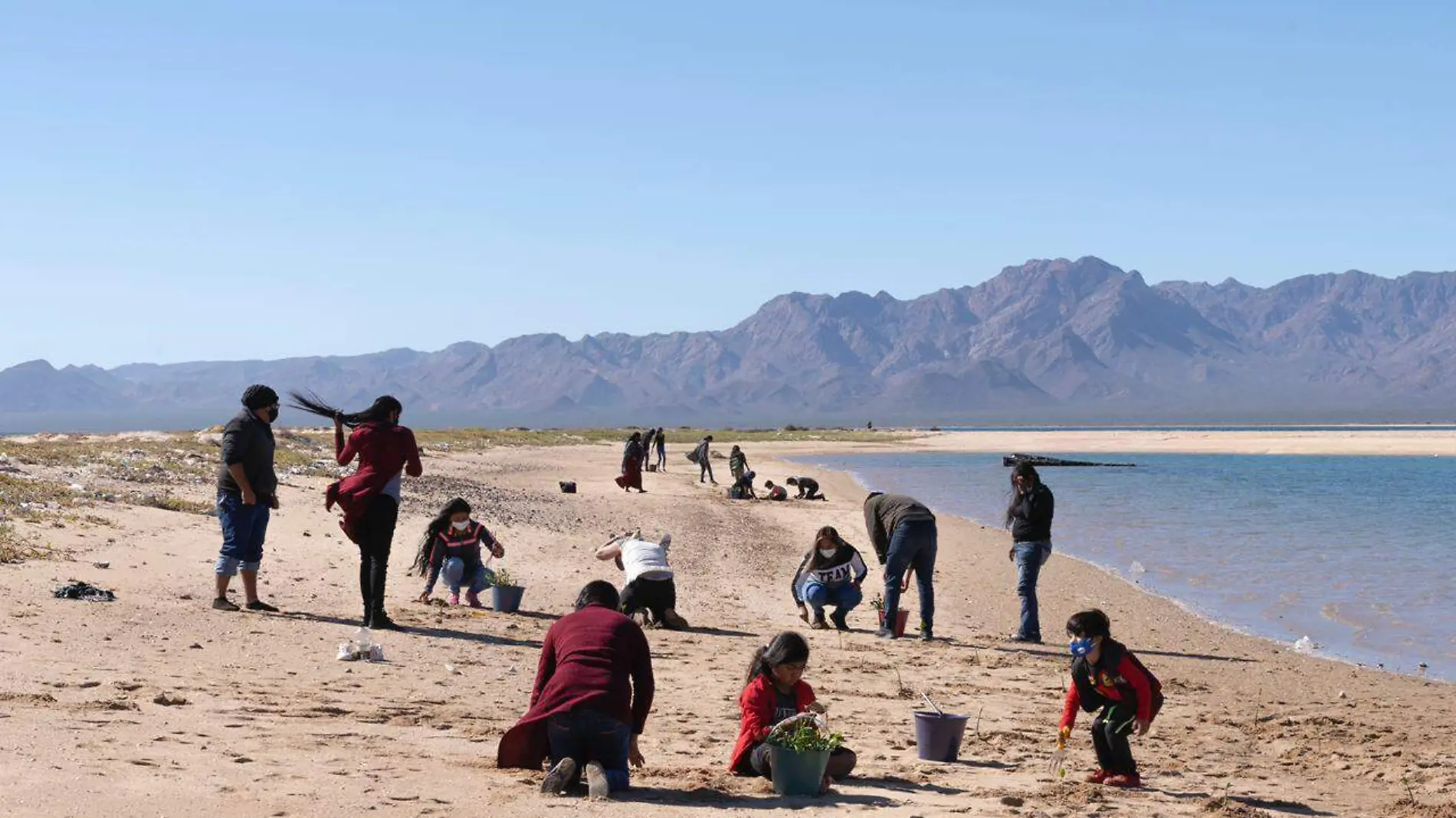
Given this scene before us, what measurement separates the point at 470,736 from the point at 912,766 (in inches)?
106

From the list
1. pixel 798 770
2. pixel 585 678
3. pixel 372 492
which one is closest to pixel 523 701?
pixel 585 678

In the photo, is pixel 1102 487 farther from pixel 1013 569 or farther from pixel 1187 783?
pixel 1187 783

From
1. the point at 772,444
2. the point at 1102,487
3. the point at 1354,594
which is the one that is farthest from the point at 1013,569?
the point at 772,444

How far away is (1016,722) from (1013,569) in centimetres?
1203

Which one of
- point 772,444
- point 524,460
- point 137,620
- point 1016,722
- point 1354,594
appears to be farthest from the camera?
point 772,444

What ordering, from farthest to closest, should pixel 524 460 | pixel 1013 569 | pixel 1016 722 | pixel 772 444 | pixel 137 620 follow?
1. pixel 772 444
2. pixel 524 460
3. pixel 1013 569
4. pixel 137 620
5. pixel 1016 722

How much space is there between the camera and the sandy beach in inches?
290

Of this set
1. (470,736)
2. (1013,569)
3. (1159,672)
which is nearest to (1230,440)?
(1013,569)

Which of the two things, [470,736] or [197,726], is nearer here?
[197,726]

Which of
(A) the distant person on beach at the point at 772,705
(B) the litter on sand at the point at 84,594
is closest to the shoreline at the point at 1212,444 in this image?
(B) the litter on sand at the point at 84,594

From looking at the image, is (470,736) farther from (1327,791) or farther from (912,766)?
(1327,791)

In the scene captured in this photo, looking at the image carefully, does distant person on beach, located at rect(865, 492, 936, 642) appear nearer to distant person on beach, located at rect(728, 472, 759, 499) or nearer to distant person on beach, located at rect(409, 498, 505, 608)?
distant person on beach, located at rect(409, 498, 505, 608)

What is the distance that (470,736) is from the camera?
8.93 metres

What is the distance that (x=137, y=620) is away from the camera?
39.0ft
